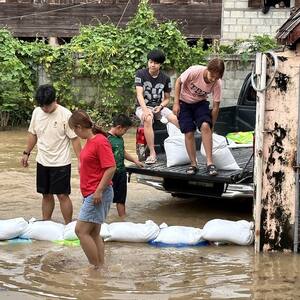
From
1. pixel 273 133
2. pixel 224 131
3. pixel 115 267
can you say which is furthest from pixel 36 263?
pixel 224 131

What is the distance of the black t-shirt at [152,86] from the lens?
9.45 m

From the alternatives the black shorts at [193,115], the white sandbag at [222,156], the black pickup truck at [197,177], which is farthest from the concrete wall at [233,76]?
the white sandbag at [222,156]

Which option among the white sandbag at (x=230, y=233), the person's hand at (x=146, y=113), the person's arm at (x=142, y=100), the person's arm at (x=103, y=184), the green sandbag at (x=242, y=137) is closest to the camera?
the person's arm at (x=103, y=184)

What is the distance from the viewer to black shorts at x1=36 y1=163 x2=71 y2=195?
26.3 feet

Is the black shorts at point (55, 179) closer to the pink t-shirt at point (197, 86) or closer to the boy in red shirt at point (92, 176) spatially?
the boy in red shirt at point (92, 176)

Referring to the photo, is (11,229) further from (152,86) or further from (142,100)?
(152,86)

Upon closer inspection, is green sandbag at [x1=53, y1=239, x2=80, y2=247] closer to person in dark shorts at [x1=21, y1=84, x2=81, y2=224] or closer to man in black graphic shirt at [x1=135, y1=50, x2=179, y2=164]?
person in dark shorts at [x1=21, y1=84, x2=81, y2=224]

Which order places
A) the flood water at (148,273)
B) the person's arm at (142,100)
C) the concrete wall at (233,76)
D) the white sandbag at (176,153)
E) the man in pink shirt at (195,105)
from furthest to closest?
the concrete wall at (233,76)
the person's arm at (142,100)
the white sandbag at (176,153)
the man in pink shirt at (195,105)
the flood water at (148,273)

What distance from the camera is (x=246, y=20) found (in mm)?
22484

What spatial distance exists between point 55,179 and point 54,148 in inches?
13.9

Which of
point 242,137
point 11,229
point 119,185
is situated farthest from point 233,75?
point 11,229

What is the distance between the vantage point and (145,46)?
62.5 feet

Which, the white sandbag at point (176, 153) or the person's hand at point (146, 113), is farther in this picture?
the person's hand at point (146, 113)

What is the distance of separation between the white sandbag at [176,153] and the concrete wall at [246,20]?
1415cm
